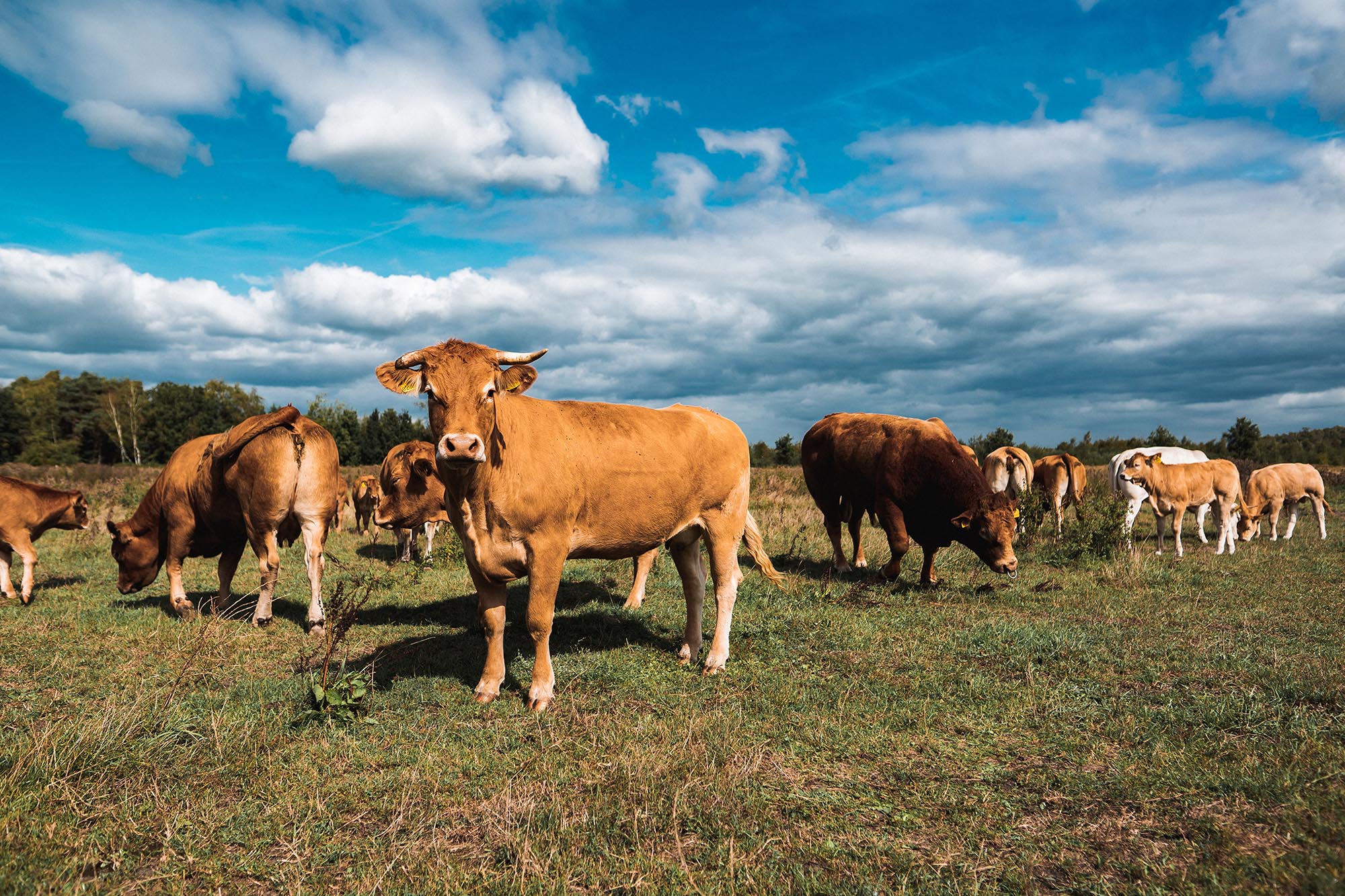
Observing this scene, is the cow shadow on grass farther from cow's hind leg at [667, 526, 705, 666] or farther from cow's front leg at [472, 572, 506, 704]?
cow's hind leg at [667, 526, 705, 666]

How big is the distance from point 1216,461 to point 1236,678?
40.2ft

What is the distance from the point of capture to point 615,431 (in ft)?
21.9

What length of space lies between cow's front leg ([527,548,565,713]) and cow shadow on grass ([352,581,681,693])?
0.57m

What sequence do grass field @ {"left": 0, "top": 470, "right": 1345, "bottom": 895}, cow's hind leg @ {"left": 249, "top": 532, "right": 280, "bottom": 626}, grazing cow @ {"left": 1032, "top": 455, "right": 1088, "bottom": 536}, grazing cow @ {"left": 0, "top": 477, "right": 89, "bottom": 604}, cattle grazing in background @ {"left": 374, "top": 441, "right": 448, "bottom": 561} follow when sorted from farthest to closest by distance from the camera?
grazing cow @ {"left": 1032, "top": 455, "right": 1088, "bottom": 536}
grazing cow @ {"left": 0, "top": 477, "right": 89, "bottom": 604}
cattle grazing in background @ {"left": 374, "top": 441, "right": 448, "bottom": 561}
cow's hind leg @ {"left": 249, "top": 532, "right": 280, "bottom": 626}
grass field @ {"left": 0, "top": 470, "right": 1345, "bottom": 895}

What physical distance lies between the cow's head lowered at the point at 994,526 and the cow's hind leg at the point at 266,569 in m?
9.43

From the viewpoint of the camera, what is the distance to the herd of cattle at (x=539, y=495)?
19.2 feet

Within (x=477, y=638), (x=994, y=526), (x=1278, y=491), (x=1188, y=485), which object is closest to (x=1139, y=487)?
(x=1188, y=485)

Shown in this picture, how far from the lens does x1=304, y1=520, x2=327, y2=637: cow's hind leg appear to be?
877cm

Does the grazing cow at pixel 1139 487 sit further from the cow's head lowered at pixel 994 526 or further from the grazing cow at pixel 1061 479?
the cow's head lowered at pixel 994 526

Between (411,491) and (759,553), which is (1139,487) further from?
(411,491)

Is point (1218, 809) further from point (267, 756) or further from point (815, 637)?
point (267, 756)

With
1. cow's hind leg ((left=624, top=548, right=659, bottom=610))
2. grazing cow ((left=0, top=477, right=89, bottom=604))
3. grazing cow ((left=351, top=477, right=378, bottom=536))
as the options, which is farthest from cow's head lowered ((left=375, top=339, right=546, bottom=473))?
grazing cow ((left=351, top=477, right=378, bottom=536))

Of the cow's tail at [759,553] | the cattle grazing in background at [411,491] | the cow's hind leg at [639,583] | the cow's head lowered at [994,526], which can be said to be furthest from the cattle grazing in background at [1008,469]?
the cattle grazing in background at [411,491]

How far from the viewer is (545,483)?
5.95 m
